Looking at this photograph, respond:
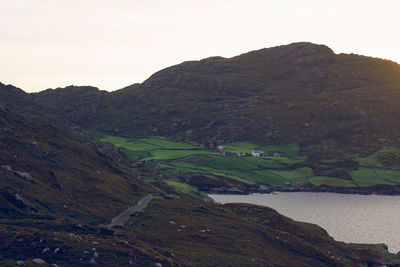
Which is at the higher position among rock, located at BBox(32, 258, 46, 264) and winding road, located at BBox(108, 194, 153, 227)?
rock, located at BBox(32, 258, 46, 264)

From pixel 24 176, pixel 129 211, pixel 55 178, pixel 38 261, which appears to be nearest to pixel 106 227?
pixel 38 261

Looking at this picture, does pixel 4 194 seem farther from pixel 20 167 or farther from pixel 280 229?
pixel 280 229

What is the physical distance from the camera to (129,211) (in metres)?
109

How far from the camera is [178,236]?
91.9m

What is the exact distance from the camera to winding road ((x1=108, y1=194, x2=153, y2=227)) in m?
96.2

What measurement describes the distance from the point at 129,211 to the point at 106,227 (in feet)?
109

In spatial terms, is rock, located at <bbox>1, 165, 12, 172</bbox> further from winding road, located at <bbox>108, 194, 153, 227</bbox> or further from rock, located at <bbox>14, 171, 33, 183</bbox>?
winding road, located at <bbox>108, 194, 153, 227</bbox>

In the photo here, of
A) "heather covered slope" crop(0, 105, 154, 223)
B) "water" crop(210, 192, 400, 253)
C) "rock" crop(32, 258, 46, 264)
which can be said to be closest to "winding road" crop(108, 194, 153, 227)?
"heather covered slope" crop(0, 105, 154, 223)

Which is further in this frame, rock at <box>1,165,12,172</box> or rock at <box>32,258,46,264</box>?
rock at <box>1,165,12,172</box>

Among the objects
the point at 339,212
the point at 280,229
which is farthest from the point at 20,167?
the point at 339,212

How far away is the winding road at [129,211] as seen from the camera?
96238 mm

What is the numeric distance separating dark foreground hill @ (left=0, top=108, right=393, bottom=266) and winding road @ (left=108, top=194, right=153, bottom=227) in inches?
68.6

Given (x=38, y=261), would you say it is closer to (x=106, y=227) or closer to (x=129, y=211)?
(x=106, y=227)

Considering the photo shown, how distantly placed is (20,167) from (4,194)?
27.6 metres
